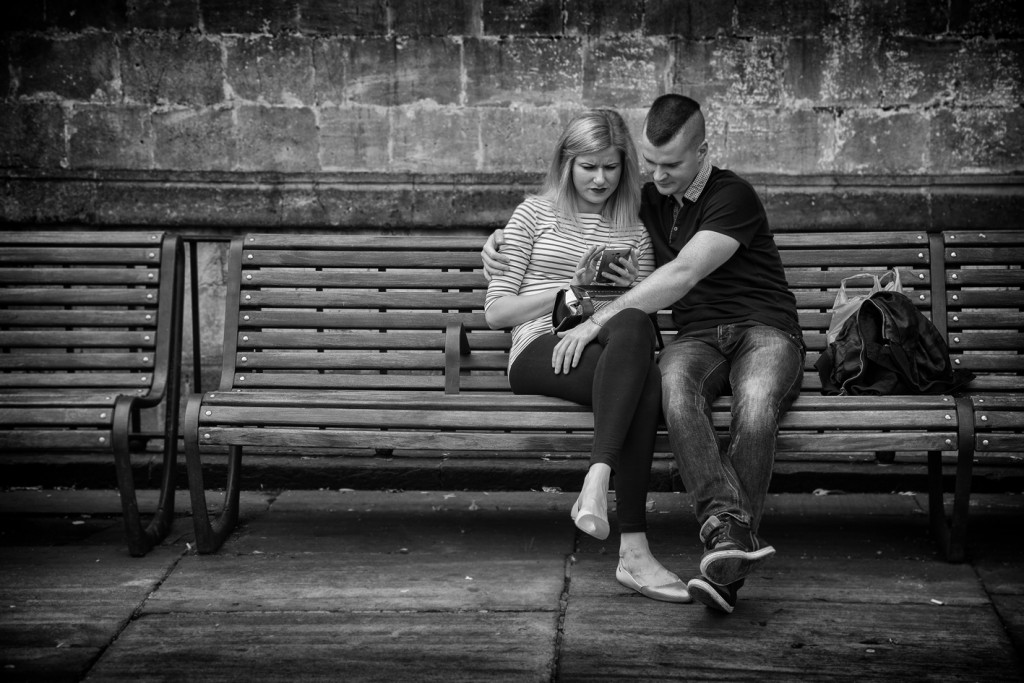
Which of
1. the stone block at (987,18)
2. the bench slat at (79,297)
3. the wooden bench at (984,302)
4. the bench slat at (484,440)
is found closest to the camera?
the bench slat at (484,440)

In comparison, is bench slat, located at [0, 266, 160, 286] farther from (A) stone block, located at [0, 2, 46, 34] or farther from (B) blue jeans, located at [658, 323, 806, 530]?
(B) blue jeans, located at [658, 323, 806, 530]

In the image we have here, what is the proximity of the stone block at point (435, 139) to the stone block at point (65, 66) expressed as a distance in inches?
53.2

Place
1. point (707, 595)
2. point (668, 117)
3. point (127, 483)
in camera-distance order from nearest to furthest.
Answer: point (707, 595) → point (668, 117) → point (127, 483)

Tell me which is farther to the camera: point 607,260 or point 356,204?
point 356,204

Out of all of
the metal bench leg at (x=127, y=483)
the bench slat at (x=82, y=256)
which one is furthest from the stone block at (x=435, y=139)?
the metal bench leg at (x=127, y=483)

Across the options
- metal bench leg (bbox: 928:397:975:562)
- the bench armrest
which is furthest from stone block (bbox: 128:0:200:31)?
metal bench leg (bbox: 928:397:975:562)

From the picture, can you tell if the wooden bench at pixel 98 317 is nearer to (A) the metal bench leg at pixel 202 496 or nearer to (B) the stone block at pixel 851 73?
(A) the metal bench leg at pixel 202 496

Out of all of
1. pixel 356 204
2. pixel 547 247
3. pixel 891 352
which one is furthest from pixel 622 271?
pixel 356 204

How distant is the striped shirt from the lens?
13.4ft

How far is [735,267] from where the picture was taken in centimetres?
394

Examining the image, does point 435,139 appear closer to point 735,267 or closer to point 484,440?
point 735,267

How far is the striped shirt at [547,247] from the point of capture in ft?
13.4

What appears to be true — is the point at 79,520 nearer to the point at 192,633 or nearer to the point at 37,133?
the point at 192,633

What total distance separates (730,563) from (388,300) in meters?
1.83
